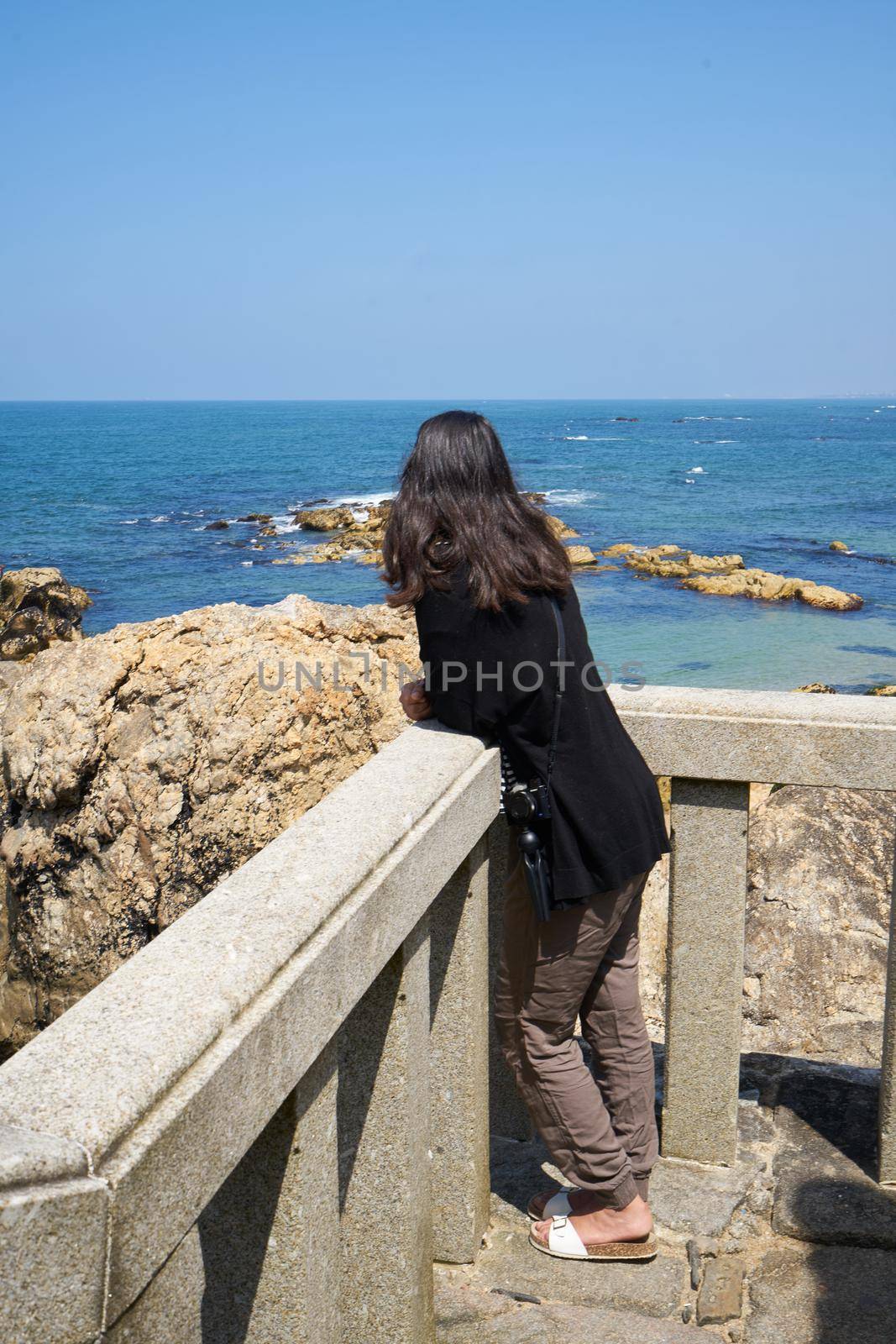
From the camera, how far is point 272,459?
314ft

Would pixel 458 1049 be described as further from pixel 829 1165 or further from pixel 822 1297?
pixel 829 1165

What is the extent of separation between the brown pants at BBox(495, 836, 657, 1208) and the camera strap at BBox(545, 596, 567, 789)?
234mm

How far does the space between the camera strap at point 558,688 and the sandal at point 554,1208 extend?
1162mm

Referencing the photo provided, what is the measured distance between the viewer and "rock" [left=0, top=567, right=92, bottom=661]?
22.5m

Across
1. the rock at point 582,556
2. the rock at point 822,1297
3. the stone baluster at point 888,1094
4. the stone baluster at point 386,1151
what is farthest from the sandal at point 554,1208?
the rock at point 582,556

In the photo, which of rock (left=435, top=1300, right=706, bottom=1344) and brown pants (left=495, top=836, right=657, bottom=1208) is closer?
rock (left=435, top=1300, right=706, bottom=1344)

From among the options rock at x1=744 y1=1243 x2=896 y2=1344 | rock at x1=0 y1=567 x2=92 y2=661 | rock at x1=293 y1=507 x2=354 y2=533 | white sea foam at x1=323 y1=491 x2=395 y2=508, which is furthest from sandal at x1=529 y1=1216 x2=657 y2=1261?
white sea foam at x1=323 y1=491 x2=395 y2=508

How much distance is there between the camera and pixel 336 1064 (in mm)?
1879

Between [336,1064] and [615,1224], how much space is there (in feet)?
4.49

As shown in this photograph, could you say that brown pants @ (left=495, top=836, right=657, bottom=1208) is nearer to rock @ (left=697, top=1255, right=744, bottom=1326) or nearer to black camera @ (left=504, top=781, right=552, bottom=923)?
black camera @ (left=504, top=781, right=552, bottom=923)

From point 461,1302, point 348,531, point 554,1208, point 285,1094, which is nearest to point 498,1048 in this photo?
point 554,1208

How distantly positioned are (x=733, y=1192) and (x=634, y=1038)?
58cm

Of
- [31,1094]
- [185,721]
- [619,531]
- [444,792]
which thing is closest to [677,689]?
[444,792]

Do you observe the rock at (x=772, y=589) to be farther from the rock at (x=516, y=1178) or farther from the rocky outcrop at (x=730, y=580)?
the rock at (x=516, y=1178)
